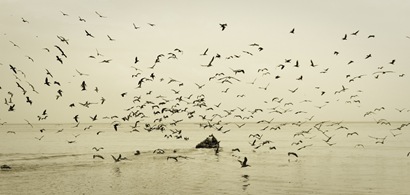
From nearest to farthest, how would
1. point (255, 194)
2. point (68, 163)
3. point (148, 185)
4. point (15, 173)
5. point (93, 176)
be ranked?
point (255, 194)
point (148, 185)
point (93, 176)
point (15, 173)
point (68, 163)

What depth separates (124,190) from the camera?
1415 inches

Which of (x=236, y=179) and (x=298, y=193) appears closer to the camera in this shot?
(x=298, y=193)

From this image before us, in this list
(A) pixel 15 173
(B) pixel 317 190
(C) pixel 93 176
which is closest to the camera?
(B) pixel 317 190

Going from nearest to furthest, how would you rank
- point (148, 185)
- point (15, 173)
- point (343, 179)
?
point (148, 185), point (343, 179), point (15, 173)

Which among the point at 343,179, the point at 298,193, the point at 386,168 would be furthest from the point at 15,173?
the point at 386,168

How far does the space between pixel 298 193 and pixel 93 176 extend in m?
23.3

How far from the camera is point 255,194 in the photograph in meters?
32.7

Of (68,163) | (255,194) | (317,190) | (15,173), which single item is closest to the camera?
(255,194)

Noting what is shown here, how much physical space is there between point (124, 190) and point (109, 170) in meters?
15.0

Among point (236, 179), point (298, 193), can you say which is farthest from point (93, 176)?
point (298, 193)

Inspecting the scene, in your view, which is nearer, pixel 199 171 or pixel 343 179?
pixel 343 179

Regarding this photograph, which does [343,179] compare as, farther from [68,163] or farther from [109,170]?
[68,163]

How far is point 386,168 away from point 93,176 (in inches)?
1393

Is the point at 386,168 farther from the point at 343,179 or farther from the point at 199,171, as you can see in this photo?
the point at 199,171
